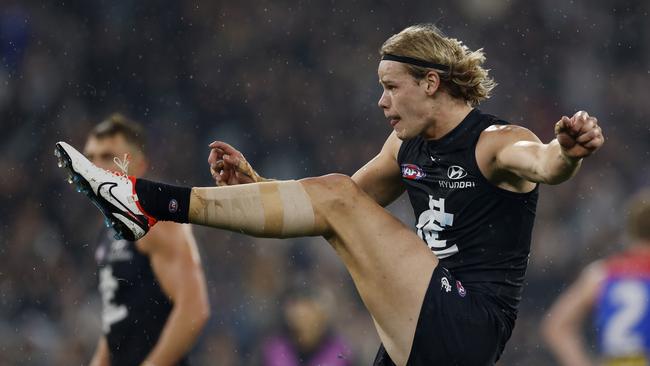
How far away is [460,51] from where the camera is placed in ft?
16.3

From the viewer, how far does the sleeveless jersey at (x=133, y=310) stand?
21.2ft

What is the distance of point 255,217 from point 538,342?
253 inches

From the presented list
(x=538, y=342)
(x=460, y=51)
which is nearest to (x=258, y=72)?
(x=538, y=342)

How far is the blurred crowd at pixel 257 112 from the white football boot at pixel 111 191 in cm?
535

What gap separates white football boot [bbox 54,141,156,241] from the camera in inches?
171

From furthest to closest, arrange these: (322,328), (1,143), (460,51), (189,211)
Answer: (1,143), (322,328), (460,51), (189,211)

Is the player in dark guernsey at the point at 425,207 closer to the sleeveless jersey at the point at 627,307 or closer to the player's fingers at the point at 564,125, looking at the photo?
the player's fingers at the point at 564,125

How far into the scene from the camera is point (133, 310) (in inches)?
255

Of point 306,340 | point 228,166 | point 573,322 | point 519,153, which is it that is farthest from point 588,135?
point 306,340

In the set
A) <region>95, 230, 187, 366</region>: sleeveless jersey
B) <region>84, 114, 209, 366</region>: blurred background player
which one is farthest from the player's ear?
<region>95, 230, 187, 366</region>: sleeveless jersey

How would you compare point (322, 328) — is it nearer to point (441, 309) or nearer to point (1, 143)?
point (441, 309)

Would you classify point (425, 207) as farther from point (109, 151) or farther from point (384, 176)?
point (109, 151)

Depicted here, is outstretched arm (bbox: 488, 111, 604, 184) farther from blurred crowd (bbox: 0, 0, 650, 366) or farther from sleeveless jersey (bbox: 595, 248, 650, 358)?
blurred crowd (bbox: 0, 0, 650, 366)

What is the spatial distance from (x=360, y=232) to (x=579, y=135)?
1032 mm
